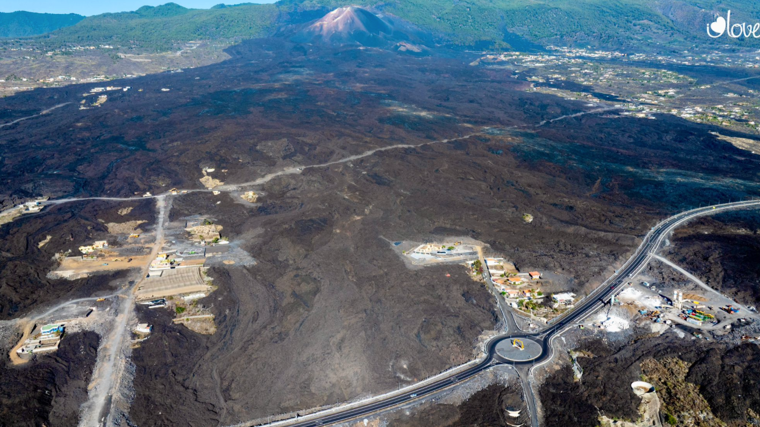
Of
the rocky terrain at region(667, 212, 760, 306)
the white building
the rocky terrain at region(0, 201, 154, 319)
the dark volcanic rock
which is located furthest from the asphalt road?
the rocky terrain at region(0, 201, 154, 319)

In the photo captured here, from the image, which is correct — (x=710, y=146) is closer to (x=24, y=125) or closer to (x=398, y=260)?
(x=398, y=260)

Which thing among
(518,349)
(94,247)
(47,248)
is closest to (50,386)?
(94,247)

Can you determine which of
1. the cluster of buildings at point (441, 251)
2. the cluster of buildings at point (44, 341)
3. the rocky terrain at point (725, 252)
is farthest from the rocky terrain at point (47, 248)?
the rocky terrain at point (725, 252)

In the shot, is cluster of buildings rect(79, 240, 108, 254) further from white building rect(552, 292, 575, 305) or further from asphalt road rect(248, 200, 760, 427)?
white building rect(552, 292, 575, 305)

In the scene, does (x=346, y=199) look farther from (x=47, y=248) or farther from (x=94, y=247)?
(x=47, y=248)

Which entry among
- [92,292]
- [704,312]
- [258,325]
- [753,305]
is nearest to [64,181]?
[92,292]

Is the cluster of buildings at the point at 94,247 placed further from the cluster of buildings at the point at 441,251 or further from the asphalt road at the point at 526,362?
the cluster of buildings at the point at 441,251
